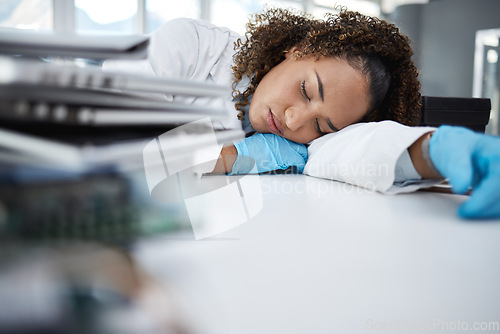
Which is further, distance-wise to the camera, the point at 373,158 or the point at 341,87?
the point at 341,87

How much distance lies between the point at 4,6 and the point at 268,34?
227 cm

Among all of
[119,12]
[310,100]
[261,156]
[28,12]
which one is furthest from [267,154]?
[119,12]

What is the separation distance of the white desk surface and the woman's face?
370 millimetres

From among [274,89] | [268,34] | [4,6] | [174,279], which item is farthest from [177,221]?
[4,6]

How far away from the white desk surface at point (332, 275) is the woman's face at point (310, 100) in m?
0.37

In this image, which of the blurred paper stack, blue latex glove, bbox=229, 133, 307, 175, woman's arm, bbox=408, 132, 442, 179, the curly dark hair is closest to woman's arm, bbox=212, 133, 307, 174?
blue latex glove, bbox=229, 133, 307, 175

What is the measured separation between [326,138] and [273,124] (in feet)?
0.36

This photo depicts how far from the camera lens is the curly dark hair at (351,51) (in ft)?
2.11

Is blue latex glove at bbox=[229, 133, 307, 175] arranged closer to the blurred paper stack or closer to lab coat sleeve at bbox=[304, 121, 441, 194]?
lab coat sleeve at bbox=[304, 121, 441, 194]

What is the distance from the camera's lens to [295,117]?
577 mm

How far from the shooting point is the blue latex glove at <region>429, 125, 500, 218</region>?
25 centimetres

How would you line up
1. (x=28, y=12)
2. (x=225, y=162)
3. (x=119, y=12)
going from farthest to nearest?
(x=119, y=12) → (x=28, y=12) → (x=225, y=162)

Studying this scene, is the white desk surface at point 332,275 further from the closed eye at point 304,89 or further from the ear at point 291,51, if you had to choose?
the ear at point 291,51

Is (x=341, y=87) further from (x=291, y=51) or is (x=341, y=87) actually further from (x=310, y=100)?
(x=291, y=51)
